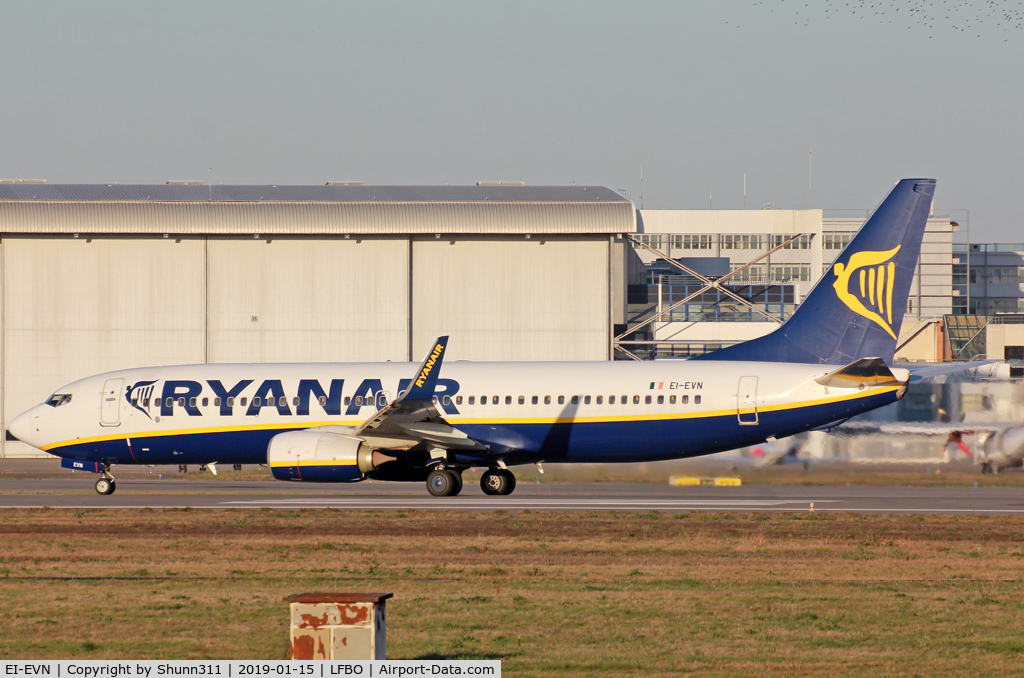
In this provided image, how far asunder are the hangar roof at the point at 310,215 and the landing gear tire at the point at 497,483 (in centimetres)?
2134

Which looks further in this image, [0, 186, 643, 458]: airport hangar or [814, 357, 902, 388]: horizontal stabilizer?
[0, 186, 643, 458]: airport hangar

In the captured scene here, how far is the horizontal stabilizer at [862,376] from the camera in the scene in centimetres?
2725

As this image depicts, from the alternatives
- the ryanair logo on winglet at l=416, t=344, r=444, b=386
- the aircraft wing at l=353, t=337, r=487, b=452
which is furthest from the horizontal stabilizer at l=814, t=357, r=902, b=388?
the ryanair logo on winglet at l=416, t=344, r=444, b=386

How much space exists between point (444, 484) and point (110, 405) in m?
9.85

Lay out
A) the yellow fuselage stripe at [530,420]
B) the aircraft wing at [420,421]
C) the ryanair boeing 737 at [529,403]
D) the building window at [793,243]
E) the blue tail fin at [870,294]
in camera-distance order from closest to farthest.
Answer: the aircraft wing at [420,421] < the yellow fuselage stripe at [530,420] < the ryanair boeing 737 at [529,403] < the blue tail fin at [870,294] < the building window at [793,243]

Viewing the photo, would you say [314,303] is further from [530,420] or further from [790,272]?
[790,272]

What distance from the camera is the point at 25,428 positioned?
33.3 meters

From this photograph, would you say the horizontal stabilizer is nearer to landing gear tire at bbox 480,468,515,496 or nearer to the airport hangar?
landing gear tire at bbox 480,468,515,496

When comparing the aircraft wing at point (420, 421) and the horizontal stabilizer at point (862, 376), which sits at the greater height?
the horizontal stabilizer at point (862, 376)

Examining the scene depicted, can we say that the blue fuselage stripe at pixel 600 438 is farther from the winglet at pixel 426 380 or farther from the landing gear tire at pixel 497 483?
the winglet at pixel 426 380

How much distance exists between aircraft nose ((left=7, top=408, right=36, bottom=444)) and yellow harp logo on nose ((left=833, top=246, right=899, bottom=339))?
22.2 metres

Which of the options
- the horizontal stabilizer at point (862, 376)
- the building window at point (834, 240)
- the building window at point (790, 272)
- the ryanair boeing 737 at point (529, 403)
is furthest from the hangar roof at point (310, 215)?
the building window at point (834, 240)

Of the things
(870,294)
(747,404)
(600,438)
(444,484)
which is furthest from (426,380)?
Result: (870,294)

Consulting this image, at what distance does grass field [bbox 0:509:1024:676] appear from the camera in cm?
1110
